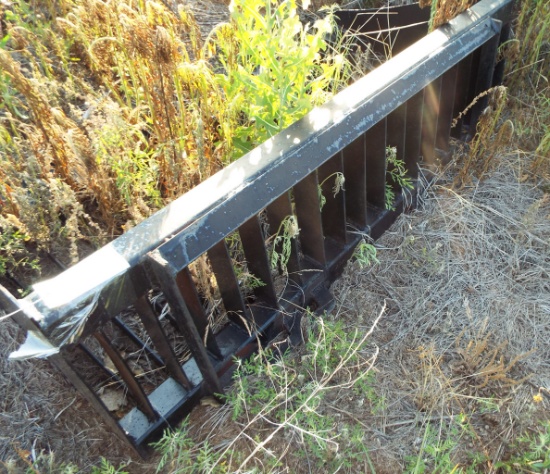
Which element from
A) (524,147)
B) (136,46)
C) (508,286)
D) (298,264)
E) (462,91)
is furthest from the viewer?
(524,147)

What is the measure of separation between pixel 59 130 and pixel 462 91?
2.25 metres

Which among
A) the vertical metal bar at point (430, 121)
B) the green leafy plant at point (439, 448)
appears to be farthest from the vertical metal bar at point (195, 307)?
the vertical metal bar at point (430, 121)

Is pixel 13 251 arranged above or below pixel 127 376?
above

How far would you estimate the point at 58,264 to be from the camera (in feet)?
7.66

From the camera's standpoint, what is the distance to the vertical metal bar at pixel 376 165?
232 centimetres

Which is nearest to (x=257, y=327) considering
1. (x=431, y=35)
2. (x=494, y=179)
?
(x=431, y=35)

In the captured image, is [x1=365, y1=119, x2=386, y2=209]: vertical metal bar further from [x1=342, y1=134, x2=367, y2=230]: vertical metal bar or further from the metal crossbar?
[x1=342, y1=134, x2=367, y2=230]: vertical metal bar

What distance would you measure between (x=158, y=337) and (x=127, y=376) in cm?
17

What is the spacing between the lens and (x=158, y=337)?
1.75 metres

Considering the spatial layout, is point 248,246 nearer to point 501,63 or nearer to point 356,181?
point 356,181

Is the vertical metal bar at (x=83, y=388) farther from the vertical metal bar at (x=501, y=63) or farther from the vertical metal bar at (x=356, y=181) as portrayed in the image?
the vertical metal bar at (x=501, y=63)

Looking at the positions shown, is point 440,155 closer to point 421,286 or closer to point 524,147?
point 524,147

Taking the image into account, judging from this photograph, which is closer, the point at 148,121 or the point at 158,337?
the point at 158,337

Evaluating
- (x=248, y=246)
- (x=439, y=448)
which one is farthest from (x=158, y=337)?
(x=439, y=448)
